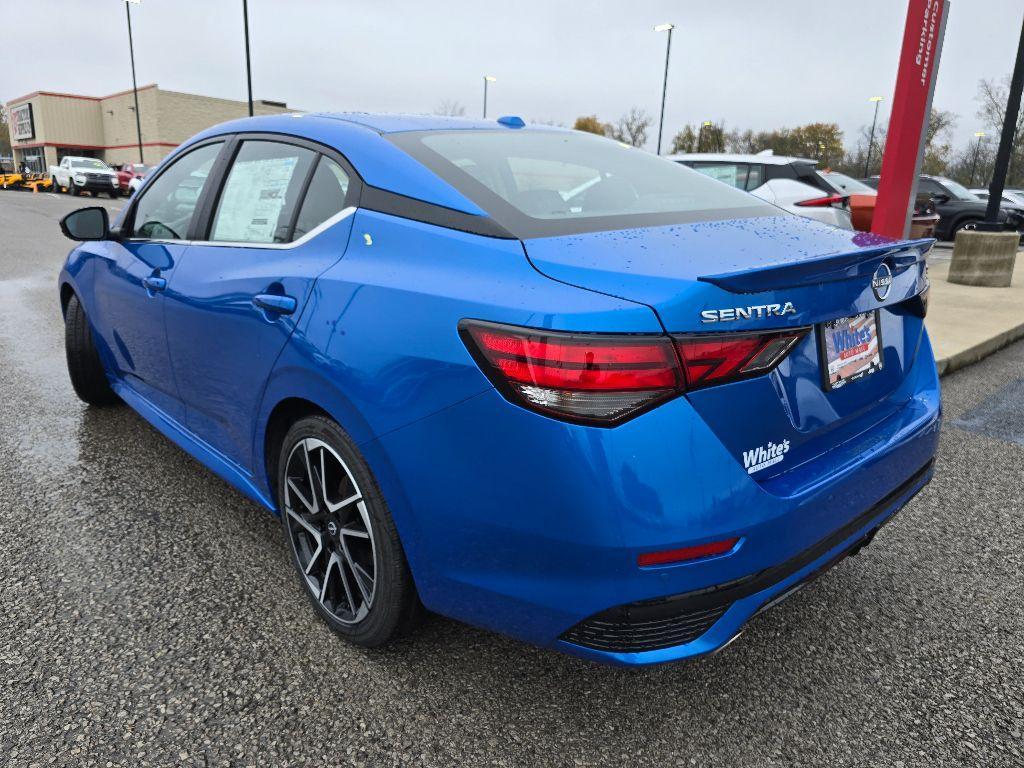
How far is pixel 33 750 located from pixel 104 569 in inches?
35.0

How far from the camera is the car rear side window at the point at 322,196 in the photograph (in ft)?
7.35

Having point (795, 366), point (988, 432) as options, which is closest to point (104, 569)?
point (795, 366)

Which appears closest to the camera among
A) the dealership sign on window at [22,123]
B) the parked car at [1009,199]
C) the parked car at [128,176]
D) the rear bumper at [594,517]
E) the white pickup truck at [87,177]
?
the rear bumper at [594,517]

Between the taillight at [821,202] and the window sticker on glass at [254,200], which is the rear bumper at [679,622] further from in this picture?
the taillight at [821,202]

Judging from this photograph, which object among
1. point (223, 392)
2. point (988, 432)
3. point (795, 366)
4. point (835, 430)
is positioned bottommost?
point (988, 432)

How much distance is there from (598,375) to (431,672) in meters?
1.12

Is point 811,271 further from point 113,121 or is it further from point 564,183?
point 113,121

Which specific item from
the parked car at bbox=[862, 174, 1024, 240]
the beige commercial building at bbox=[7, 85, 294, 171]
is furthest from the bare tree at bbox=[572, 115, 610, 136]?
the parked car at bbox=[862, 174, 1024, 240]

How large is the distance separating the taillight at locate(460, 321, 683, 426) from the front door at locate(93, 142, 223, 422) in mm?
1919

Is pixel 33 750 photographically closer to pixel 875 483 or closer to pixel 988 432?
pixel 875 483

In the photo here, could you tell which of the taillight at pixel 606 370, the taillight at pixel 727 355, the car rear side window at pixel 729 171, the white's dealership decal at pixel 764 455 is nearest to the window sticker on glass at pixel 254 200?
the taillight at pixel 606 370

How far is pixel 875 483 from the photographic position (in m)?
1.97

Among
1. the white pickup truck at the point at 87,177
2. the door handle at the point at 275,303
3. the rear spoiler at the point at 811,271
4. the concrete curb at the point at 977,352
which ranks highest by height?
the rear spoiler at the point at 811,271

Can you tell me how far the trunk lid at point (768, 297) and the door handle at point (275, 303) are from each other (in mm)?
782
